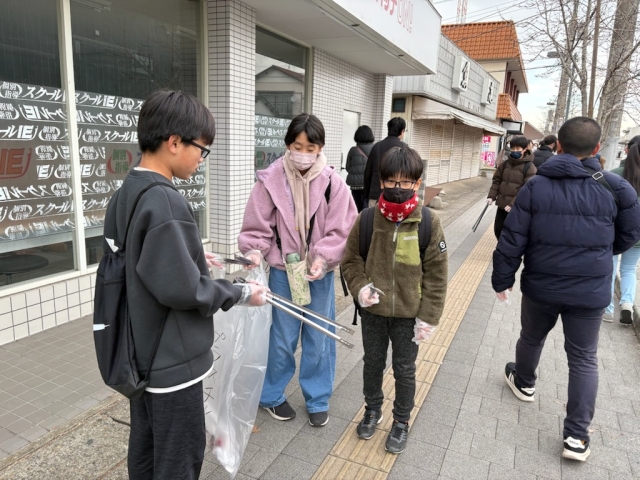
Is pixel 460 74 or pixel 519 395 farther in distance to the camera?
pixel 460 74

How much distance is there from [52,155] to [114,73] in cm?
107

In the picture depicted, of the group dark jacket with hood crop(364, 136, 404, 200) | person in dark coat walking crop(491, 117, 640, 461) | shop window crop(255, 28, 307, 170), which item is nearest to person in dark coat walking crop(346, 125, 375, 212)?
dark jacket with hood crop(364, 136, 404, 200)

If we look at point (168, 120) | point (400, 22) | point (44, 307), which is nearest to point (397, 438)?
point (168, 120)

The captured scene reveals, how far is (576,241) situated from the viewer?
2568 millimetres

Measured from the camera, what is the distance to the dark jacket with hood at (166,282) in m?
1.47

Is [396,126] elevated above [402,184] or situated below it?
above

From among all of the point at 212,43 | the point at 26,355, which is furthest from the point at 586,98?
the point at 26,355

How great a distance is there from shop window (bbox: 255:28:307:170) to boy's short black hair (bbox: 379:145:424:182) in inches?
168

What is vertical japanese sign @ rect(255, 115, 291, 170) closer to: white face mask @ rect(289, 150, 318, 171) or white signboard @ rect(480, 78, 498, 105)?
white face mask @ rect(289, 150, 318, 171)

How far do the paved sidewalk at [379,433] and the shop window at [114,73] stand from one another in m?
1.40

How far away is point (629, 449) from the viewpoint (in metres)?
2.76

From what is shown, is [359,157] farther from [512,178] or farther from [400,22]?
[400,22]

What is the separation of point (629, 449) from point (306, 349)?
78.3 inches

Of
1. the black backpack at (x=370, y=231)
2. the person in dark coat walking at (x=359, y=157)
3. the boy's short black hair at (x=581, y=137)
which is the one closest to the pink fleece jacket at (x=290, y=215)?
the black backpack at (x=370, y=231)
